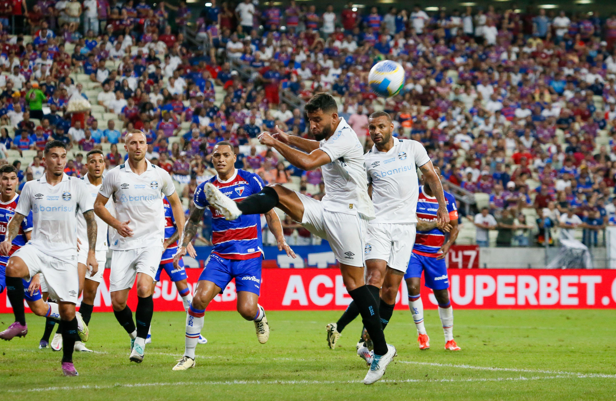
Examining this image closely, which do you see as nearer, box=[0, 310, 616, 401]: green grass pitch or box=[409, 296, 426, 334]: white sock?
box=[0, 310, 616, 401]: green grass pitch

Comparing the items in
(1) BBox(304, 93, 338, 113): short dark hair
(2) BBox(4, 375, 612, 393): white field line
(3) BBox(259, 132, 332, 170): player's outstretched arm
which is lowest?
(2) BBox(4, 375, 612, 393): white field line

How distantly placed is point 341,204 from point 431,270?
382cm

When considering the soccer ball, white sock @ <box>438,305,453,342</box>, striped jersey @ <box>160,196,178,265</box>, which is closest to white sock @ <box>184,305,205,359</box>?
striped jersey @ <box>160,196,178,265</box>

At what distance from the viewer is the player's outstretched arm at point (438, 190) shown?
379 inches

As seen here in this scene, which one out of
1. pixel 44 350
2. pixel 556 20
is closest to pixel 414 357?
pixel 44 350

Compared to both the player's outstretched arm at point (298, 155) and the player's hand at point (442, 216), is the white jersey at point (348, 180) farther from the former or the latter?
the player's hand at point (442, 216)

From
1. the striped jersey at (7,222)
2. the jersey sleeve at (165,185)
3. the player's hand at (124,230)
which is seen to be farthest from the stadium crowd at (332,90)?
the player's hand at (124,230)

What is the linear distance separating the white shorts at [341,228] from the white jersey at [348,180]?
2.9 inches

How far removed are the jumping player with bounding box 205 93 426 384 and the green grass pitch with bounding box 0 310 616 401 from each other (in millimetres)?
687

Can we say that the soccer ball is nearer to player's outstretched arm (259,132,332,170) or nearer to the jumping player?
the jumping player

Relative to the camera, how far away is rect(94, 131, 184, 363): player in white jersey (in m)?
9.62

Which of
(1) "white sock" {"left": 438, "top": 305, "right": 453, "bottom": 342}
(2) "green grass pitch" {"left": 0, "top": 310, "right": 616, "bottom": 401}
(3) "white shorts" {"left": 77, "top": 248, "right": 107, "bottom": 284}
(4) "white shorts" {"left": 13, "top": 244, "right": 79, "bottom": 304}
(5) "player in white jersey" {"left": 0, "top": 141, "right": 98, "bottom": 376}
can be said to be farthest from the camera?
(1) "white sock" {"left": 438, "top": 305, "right": 453, "bottom": 342}

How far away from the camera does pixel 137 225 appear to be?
979cm

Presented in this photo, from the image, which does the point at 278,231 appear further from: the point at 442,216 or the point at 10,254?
the point at 10,254
